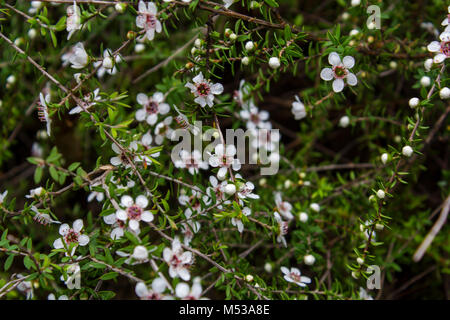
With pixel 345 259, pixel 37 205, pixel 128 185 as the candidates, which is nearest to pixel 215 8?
pixel 128 185

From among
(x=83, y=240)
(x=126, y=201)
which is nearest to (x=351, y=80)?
(x=126, y=201)

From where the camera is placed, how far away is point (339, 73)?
1.90 meters

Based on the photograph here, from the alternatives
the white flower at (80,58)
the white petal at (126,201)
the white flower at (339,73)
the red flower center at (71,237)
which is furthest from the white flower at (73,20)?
the white flower at (339,73)

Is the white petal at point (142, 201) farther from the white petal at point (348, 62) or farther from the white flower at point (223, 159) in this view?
the white petal at point (348, 62)

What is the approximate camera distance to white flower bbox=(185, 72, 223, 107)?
181 centimetres

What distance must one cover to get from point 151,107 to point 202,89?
0.50 metres

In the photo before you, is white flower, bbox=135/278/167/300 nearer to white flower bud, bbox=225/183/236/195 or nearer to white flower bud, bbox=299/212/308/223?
white flower bud, bbox=225/183/236/195

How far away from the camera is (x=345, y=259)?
2.44 meters

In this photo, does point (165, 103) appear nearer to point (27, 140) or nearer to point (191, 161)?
point (191, 161)

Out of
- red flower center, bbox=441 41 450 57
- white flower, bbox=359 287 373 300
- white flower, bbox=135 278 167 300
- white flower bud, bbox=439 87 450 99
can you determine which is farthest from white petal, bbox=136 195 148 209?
red flower center, bbox=441 41 450 57

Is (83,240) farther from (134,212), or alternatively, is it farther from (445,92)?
(445,92)

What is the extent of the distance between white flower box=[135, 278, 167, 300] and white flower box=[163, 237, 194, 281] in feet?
0.42

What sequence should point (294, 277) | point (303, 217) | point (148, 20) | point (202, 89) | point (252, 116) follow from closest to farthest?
point (148, 20) < point (202, 89) < point (294, 277) < point (303, 217) < point (252, 116)

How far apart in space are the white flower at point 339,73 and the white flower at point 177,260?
101 cm
